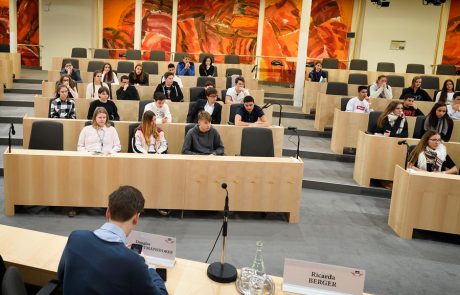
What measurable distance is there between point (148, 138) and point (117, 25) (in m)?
9.52

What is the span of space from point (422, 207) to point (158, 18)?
1091 centimetres

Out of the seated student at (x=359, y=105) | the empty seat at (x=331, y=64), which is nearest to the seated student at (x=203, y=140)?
the seated student at (x=359, y=105)

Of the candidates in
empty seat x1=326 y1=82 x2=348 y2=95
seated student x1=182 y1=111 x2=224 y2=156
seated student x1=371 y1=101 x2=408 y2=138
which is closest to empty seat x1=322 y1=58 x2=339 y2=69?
empty seat x1=326 y1=82 x2=348 y2=95

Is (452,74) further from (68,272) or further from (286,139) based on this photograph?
(68,272)

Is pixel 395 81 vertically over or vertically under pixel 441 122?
over

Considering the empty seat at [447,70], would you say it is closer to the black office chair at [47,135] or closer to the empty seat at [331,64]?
the empty seat at [331,64]

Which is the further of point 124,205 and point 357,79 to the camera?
point 357,79

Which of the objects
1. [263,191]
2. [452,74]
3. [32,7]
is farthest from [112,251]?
[32,7]

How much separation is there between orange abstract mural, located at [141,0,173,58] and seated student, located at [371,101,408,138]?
8.81 metres

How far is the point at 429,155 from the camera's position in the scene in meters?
5.54

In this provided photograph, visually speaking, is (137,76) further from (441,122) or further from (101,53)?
(441,122)

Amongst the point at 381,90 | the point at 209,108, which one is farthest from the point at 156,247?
the point at 381,90

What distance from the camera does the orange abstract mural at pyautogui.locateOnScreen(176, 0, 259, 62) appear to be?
1396cm

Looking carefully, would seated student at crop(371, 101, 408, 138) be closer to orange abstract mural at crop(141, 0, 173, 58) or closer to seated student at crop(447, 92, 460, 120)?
seated student at crop(447, 92, 460, 120)
